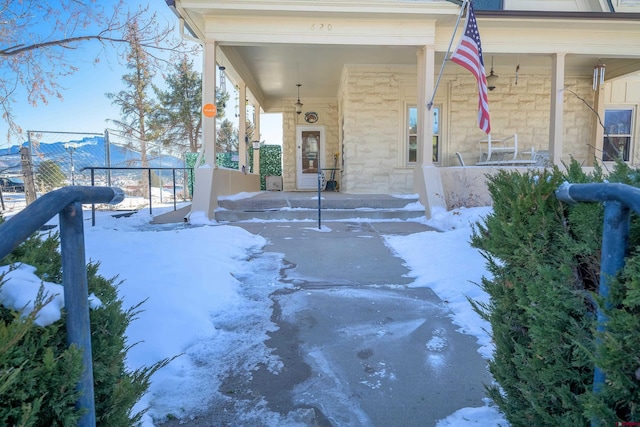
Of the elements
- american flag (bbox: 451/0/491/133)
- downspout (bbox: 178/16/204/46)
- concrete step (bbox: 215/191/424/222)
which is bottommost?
concrete step (bbox: 215/191/424/222)

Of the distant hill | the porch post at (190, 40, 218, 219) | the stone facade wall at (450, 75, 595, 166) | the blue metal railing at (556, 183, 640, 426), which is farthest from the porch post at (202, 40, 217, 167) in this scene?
the blue metal railing at (556, 183, 640, 426)

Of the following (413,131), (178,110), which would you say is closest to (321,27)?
(413,131)

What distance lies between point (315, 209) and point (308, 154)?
6.47 meters

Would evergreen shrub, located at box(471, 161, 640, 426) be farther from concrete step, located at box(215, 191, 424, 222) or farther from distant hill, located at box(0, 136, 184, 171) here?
distant hill, located at box(0, 136, 184, 171)

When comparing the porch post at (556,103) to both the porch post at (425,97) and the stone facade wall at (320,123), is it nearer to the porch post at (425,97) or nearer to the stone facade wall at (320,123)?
the porch post at (425,97)

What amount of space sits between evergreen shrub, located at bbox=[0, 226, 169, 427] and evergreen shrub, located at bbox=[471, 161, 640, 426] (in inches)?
48.3

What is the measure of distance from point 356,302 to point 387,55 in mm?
7192

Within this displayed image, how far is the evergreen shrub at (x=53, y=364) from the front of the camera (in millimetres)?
763

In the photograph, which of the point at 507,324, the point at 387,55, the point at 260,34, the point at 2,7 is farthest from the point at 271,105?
the point at 507,324

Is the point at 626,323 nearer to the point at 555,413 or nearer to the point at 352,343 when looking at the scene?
the point at 555,413

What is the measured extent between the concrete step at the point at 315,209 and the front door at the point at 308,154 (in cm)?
570

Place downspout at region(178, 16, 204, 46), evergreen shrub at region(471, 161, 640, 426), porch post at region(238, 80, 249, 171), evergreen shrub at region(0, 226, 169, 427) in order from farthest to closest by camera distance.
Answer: porch post at region(238, 80, 249, 171) < downspout at region(178, 16, 204, 46) < evergreen shrub at region(471, 161, 640, 426) < evergreen shrub at region(0, 226, 169, 427)

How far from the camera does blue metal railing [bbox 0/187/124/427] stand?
2.93 ft

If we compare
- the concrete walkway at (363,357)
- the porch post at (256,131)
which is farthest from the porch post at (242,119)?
the concrete walkway at (363,357)
